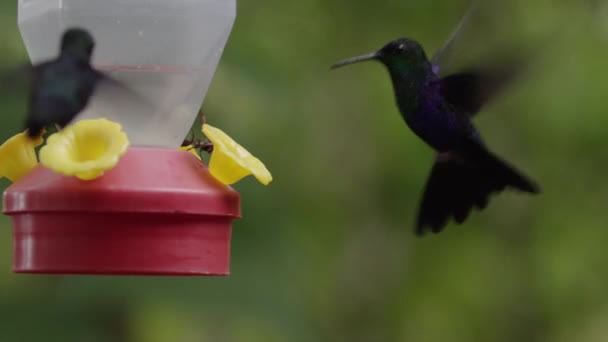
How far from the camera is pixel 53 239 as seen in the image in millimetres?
3475

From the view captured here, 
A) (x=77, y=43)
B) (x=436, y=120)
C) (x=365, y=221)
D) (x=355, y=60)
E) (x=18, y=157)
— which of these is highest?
(x=355, y=60)

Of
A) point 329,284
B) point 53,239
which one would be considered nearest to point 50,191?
point 53,239

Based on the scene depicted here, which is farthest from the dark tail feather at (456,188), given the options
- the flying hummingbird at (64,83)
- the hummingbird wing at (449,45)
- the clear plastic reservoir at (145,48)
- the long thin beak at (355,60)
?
the flying hummingbird at (64,83)

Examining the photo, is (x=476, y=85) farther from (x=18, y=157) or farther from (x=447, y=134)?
(x=18, y=157)

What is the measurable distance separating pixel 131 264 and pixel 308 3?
521 cm

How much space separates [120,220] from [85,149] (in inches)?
8.9

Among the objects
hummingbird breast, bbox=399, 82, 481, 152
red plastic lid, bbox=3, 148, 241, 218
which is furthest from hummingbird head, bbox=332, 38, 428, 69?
red plastic lid, bbox=3, 148, 241, 218

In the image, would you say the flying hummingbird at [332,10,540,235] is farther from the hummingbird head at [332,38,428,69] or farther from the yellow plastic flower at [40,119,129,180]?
the yellow plastic flower at [40,119,129,180]

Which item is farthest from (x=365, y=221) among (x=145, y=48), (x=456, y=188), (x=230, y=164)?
(x=230, y=164)

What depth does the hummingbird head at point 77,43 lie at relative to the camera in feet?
12.2

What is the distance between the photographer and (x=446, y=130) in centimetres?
424

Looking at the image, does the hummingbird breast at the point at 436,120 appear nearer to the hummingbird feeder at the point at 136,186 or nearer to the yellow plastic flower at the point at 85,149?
the hummingbird feeder at the point at 136,186

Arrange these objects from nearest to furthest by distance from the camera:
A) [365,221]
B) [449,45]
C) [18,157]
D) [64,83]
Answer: [64,83] → [18,157] → [449,45] → [365,221]

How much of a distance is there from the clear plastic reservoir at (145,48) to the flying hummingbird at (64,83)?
21cm
